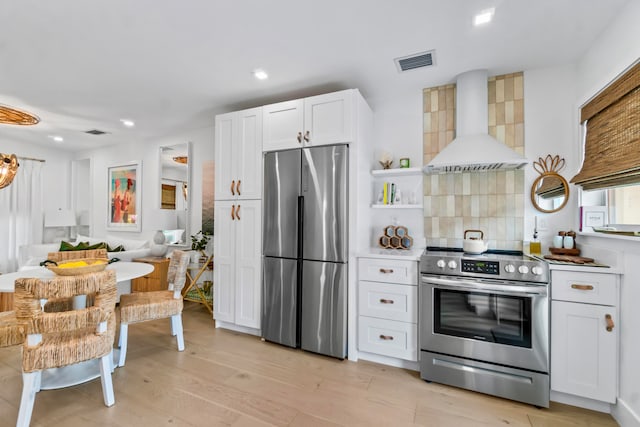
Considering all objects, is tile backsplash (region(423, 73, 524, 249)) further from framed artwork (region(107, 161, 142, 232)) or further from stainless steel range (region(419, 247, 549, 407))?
framed artwork (region(107, 161, 142, 232))

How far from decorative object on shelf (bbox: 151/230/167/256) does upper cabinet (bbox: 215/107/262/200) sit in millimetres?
1863

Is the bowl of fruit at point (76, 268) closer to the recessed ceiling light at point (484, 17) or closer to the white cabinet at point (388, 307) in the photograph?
the white cabinet at point (388, 307)

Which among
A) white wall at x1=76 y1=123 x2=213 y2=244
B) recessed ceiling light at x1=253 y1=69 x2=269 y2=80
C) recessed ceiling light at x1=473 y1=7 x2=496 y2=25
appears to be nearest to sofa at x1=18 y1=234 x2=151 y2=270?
white wall at x1=76 y1=123 x2=213 y2=244

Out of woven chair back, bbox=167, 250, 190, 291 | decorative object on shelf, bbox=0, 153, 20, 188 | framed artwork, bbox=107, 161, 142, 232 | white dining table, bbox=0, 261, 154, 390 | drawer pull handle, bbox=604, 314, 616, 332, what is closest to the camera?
drawer pull handle, bbox=604, 314, 616, 332

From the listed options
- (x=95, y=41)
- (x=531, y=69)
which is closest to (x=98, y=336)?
(x=95, y=41)

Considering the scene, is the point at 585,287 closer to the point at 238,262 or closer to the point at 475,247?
the point at 475,247

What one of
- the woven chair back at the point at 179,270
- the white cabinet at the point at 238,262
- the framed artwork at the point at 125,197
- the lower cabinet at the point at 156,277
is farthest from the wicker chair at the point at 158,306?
the framed artwork at the point at 125,197

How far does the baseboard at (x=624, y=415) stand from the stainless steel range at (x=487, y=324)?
369 mm

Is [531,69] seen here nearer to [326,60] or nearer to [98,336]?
[326,60]

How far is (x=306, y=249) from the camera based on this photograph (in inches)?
109

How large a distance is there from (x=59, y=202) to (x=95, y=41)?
5.00m

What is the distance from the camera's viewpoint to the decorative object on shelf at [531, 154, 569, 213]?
8.16 feet

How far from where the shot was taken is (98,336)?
73.4 inches

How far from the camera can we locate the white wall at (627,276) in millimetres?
1690
